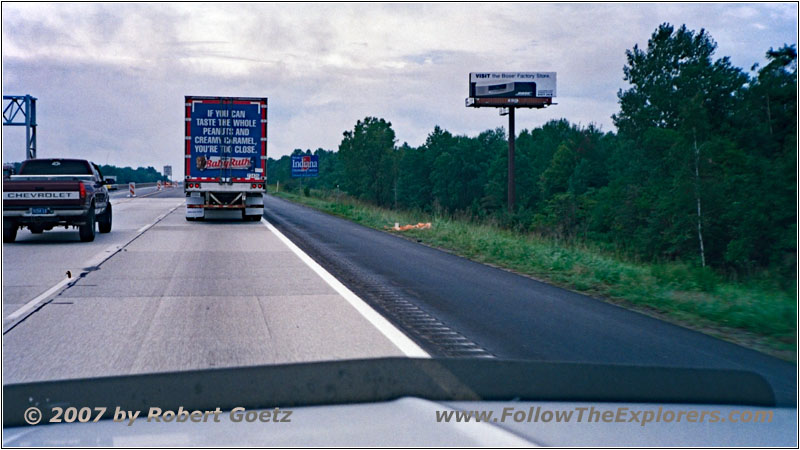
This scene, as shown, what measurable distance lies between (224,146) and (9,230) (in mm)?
9066

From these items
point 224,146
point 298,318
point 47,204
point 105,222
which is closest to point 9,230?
point 47,204

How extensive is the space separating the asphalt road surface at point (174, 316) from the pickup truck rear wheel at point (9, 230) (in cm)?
211

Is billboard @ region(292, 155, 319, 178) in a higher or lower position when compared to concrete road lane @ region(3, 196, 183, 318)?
higher

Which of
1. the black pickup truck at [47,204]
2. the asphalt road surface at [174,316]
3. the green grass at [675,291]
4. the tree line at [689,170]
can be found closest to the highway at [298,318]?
Answer: the asphalt road surface at [174,316]

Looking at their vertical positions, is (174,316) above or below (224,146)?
below

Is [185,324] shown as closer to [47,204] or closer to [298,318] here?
[298,318]

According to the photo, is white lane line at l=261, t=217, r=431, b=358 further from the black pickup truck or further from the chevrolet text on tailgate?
the chevrolet text on tailgate

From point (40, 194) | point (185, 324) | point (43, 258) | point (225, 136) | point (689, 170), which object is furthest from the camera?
point (689, 170)

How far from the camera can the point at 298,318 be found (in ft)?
28.8

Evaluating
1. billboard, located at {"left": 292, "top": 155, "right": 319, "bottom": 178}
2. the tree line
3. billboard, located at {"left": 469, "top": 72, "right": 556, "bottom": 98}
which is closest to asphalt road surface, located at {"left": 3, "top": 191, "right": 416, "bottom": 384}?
the tree line

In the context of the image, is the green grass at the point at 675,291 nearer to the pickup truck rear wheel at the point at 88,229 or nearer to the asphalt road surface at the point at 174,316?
the asphalt road surface at the point at 174,316

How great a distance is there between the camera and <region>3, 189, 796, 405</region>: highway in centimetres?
676

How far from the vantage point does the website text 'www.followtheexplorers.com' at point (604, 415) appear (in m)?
4.40

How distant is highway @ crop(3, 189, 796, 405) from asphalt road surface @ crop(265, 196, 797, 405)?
0.02m
